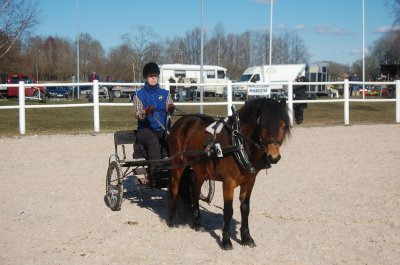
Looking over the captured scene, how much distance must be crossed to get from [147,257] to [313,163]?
6776 millimetres

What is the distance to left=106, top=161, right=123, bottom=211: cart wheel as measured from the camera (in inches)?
291

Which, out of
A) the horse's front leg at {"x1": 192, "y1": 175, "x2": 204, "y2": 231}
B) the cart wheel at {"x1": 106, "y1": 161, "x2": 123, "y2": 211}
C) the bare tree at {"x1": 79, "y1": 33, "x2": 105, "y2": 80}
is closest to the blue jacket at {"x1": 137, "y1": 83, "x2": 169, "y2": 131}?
the cart wheel at {"x1": 106, "y1": 161, "x2": 123, "y2": 211}

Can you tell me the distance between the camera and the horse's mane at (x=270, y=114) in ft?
17.4

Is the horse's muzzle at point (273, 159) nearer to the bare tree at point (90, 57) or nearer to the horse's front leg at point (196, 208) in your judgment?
the horse's front leg at point (196, 208)

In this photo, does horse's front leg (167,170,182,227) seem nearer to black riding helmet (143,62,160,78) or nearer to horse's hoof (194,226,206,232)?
horse's hoof (194,226,206,232)

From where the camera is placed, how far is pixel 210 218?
727 cm

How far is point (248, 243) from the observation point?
5.88 m

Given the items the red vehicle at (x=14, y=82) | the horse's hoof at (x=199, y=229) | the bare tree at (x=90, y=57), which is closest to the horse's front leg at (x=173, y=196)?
the horse's hoof at (x=199, y=229)

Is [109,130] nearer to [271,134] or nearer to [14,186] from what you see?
[14,186]

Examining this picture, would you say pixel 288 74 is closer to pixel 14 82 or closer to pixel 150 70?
pixel 14 82

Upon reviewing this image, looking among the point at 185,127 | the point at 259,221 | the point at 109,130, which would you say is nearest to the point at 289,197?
the point at 259,221

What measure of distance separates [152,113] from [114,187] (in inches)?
53.5

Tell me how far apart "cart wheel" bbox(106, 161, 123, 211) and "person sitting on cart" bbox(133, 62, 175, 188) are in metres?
0.45

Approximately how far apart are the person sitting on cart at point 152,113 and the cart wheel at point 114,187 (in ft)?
1.47
